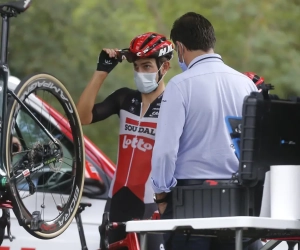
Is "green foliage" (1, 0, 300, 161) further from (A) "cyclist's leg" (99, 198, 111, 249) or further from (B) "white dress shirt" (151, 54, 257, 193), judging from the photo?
(B) "white dress shirt" (151, 54, 257, 193)

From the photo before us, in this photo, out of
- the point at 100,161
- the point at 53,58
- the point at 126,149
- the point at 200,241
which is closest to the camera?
the point at 200,241

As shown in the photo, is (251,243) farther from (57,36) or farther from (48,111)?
(57,36)

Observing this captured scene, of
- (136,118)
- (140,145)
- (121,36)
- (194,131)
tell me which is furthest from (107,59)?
(121,36)

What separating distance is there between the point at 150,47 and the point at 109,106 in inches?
17.3

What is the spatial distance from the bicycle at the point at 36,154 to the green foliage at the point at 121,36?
4624 millimetres

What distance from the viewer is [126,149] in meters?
6.09

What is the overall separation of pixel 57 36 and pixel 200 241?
6.60m

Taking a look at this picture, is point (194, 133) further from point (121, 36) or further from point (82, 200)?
point (121, 36)

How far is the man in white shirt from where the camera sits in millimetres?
4930

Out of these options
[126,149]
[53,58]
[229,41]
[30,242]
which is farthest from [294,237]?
[229,41]

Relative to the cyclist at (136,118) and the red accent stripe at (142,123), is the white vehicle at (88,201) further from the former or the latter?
the red accent stripe at (142,123)

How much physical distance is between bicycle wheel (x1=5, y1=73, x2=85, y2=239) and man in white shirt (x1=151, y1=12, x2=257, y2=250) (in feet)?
2.66

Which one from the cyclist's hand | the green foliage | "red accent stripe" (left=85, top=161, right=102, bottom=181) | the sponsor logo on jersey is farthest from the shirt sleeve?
the green foliage

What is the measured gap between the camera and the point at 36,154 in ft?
18.4
